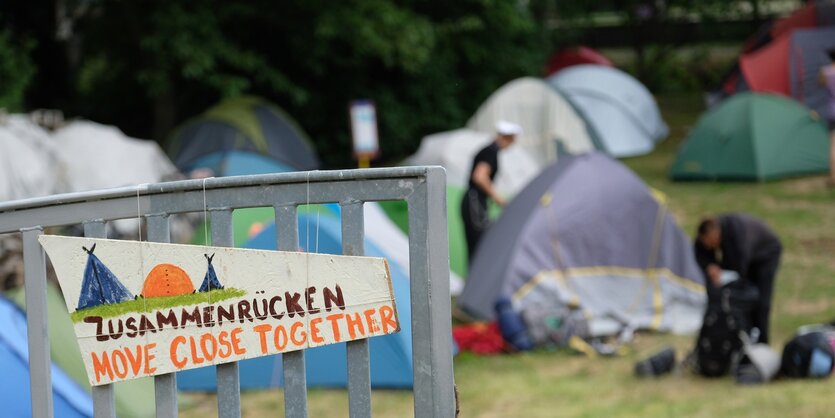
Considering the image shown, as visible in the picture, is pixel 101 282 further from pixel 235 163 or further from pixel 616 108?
pixel 616 108

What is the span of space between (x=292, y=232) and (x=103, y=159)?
9.85m

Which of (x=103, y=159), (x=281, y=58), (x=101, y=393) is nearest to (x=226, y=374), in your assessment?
(x=101, y=393)

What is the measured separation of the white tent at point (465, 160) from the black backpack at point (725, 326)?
6.31 metres

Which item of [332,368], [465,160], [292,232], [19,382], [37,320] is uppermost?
[292,232]

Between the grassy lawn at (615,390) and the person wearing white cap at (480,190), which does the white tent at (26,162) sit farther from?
the grassy lawn at (615,390)

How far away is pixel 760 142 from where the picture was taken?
1426cm

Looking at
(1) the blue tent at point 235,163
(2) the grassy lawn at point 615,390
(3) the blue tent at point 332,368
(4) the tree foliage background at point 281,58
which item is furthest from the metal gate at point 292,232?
(4) the tree foliage background at point 281,58

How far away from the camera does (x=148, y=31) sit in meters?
15.2

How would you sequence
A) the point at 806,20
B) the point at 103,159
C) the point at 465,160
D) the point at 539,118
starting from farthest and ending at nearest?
the point at 806,20
the point at 539,118
the point at 465,160
the point at 103,159

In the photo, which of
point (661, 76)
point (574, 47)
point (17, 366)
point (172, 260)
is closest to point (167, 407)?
point (172, 260)

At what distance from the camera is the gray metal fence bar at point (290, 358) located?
215cm

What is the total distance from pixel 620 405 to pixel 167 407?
4.52 meters

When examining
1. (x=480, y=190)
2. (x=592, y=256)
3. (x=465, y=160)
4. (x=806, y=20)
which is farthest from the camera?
(x=806, y=20)

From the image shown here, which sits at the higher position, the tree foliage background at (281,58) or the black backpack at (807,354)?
the tree foliage background at (281,58)
